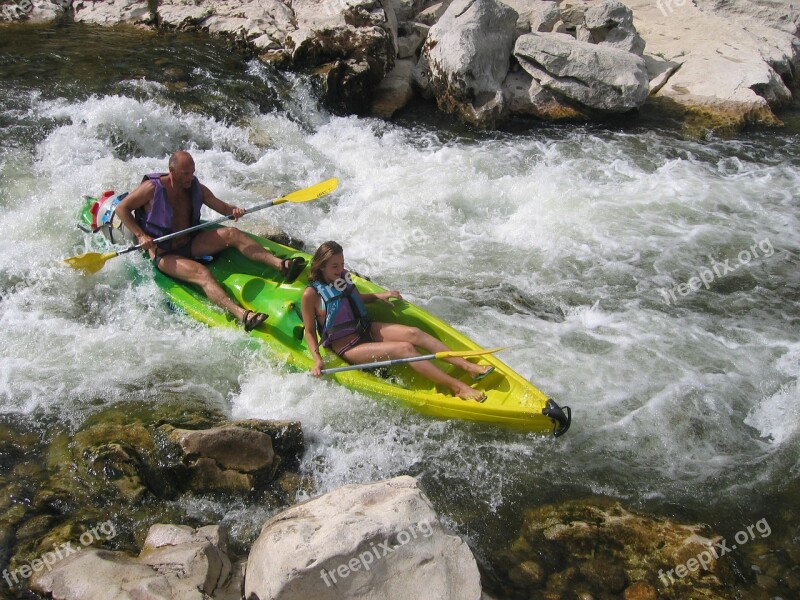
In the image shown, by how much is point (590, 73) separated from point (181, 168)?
568 cm

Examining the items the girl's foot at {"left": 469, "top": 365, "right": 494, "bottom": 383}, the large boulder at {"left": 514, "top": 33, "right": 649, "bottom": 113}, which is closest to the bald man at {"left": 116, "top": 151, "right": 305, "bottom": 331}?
the girl's foot at {"left": 469, "top": 365, "right": 494, "bottom": 383}

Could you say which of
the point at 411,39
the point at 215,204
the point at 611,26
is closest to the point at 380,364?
the point at 215,204

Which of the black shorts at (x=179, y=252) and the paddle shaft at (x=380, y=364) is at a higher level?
the black shorts at (x=179, y=252)

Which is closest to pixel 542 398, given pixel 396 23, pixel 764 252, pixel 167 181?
pixel 167 181

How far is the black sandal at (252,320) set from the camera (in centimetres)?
468

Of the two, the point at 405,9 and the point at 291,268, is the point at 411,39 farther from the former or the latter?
the point at 291,268

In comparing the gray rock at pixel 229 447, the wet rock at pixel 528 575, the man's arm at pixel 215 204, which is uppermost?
the man's arm at pixel 215 204

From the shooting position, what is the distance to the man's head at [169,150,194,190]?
4.93m

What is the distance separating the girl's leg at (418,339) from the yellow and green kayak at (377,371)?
9 centimetres

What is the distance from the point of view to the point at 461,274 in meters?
6.07

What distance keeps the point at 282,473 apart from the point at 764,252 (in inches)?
196

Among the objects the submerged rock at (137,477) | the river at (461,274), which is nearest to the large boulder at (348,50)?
the river at (461,274)

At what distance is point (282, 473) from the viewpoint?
4.01 m

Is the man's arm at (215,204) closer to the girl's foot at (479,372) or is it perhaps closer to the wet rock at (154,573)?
the girl's foot at (479,372)
